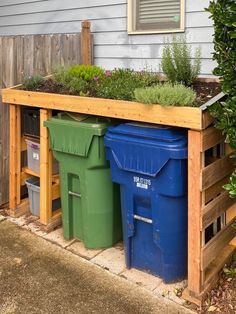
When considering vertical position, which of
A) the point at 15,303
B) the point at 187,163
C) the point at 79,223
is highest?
the point at 187,163

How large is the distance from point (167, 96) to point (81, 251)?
172cm

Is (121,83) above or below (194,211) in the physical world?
above

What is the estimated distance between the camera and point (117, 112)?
3.40 m

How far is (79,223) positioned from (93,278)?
0.67m

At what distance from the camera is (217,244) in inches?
130

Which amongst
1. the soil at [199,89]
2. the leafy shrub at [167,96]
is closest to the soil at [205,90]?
the soil at [199,89]

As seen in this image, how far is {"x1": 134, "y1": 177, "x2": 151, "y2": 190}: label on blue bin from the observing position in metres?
3.17

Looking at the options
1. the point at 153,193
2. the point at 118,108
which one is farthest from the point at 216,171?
the point at 118,108

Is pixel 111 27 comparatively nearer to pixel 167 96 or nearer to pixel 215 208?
pixel 167 96

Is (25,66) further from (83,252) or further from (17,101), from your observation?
(83,252)

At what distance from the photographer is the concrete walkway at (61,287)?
302 cm

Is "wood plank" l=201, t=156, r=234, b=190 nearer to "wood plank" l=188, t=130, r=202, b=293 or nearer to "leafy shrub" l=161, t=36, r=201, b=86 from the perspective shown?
"wood plank" l=188, t=130, r=202, b=293

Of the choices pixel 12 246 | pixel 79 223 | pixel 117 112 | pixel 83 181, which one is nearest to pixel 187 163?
pixel 117 112

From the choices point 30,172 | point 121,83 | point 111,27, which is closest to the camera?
point 121,83
